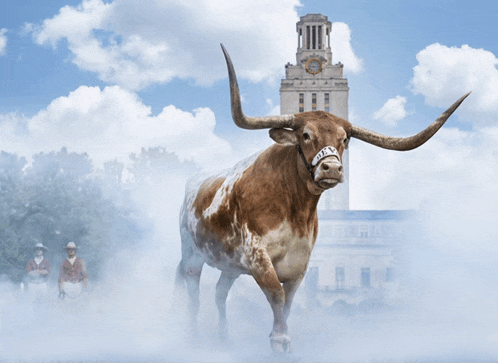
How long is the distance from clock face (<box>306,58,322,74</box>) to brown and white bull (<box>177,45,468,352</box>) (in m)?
84.6

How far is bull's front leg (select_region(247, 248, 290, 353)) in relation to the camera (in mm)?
6223

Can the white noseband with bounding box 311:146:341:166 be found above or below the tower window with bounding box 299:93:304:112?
below

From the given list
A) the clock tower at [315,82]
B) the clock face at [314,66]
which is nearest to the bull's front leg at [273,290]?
the clock tower at [315,82]

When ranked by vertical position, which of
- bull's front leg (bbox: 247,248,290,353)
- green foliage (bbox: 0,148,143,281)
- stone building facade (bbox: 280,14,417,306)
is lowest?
bull's front leg (bbox: 247,248,290,353)

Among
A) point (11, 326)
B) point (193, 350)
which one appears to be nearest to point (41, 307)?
point (11, 326)

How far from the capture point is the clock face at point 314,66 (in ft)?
295

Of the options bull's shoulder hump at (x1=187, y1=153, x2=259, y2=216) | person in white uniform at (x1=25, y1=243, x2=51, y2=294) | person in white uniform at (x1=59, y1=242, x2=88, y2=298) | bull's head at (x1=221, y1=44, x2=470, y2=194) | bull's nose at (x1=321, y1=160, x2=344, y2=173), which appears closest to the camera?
bull's nose at (x1=321, y1=160, x2=344, y2=173)

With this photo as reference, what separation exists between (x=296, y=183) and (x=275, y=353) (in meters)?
1.63

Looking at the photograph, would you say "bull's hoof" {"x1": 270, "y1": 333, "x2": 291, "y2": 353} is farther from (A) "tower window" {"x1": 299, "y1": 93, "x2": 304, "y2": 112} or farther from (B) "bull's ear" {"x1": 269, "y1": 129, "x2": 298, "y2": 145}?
(A) "tower window" {"x1": 299, "y1": 93, "x2": 304, "y2": 112}

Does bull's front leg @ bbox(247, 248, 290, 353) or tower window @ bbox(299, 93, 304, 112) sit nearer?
bull's front leg @ bbox(247, 248, 290, 353)

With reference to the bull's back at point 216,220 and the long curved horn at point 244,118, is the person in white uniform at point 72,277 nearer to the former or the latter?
the bull's back at point 216,220

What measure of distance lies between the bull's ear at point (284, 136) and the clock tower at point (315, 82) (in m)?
77.0

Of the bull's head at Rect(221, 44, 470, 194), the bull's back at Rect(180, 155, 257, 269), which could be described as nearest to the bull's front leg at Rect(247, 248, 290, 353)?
the bull's back at Rect(180, 155, 257, 269)

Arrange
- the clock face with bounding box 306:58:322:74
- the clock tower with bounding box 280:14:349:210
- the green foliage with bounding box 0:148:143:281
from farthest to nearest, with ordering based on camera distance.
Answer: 1. the clock face with bounding box 306:58:322:74
2. the clock tower with bounding box 280:14:349:210
3. the green foliage with bounding box 0:148:143:281
